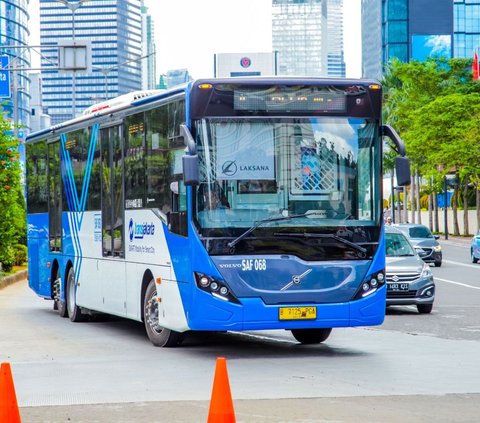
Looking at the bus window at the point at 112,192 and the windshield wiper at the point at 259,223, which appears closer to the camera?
the windshield wiper at the point at 259,223

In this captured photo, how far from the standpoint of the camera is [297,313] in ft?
49.3

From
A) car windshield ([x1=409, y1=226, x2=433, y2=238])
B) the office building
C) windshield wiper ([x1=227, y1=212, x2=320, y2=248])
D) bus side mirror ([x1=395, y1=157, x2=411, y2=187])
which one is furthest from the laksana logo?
the office building

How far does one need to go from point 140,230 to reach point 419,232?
28563mm

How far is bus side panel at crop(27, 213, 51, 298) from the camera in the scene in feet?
76.6

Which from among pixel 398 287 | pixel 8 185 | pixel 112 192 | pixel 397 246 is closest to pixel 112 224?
pixel 112 192

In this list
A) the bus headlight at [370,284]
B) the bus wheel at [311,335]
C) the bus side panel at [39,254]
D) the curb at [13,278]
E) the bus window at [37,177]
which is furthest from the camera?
the curb at [13,278]

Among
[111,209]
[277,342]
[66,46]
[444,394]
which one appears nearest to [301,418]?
[444,394]

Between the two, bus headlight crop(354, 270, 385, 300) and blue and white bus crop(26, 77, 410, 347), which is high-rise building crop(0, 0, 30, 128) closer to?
blue and white bus crop(26, 77, 410, 347)

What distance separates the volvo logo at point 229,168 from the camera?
1487cm

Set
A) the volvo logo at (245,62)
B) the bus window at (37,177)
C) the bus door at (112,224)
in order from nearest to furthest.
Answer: the bus door at (112,224)
the bus window at (37,177)
the volvo logo at (245,62)

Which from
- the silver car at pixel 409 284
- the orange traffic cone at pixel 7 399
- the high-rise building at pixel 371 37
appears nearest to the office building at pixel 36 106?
the high-rise building at pixel 371 37

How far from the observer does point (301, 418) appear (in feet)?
33.4

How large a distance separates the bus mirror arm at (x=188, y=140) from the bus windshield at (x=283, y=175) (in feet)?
0.70

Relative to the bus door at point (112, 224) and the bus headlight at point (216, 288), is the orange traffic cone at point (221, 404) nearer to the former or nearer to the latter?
the bus headlight at point (216, 288)
